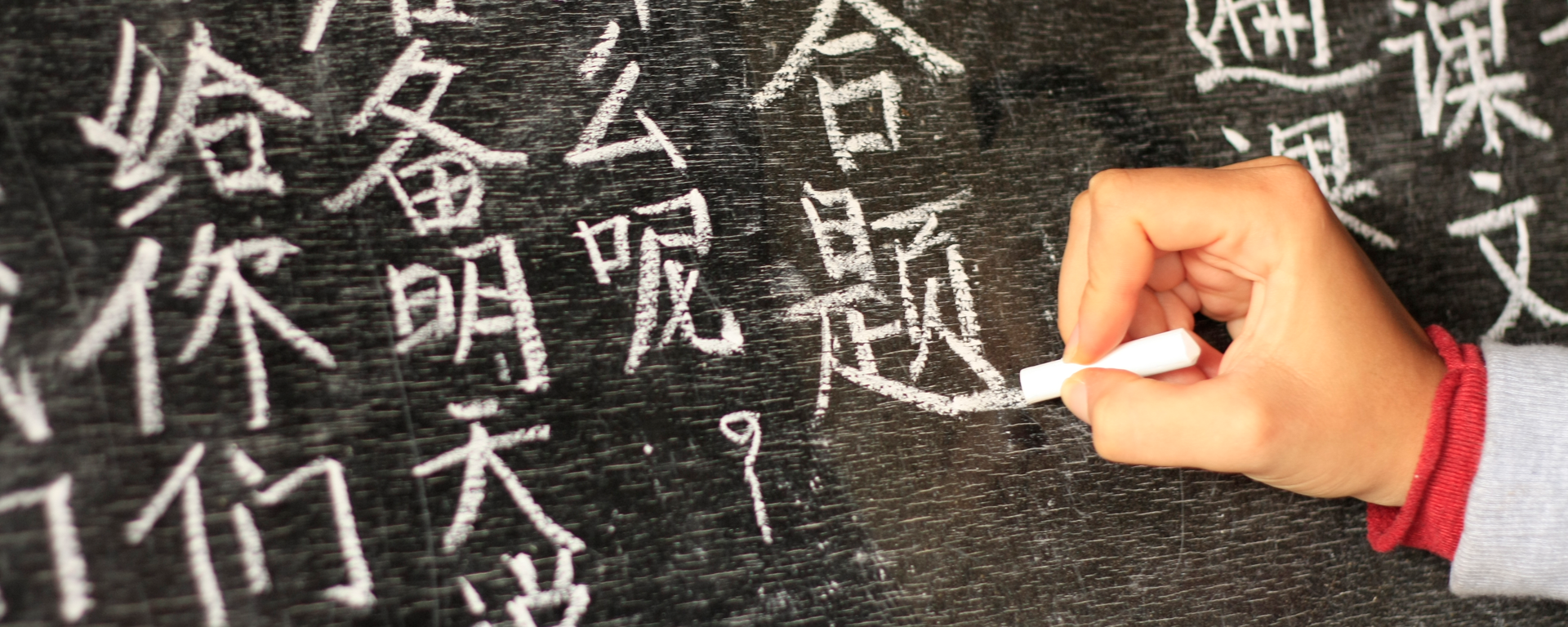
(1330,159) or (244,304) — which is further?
(1330,159)

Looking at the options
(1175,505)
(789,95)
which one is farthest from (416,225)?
(1175,505)

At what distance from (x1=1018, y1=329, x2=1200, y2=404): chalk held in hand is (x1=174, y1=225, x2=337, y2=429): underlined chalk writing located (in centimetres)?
41

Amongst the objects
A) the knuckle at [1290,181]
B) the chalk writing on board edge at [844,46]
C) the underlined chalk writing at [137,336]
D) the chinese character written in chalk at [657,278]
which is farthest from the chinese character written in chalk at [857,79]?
the underlined chalk writing at [137,336]

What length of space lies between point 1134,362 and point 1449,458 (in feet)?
0.67

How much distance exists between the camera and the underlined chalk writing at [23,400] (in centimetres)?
41

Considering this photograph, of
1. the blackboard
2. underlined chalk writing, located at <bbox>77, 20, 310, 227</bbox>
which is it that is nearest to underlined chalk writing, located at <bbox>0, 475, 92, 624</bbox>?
the blackboard

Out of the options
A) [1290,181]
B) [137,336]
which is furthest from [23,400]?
[1290,181]

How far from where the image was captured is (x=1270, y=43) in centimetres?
66

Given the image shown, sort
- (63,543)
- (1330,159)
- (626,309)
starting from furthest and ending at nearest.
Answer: (1330,159) < (626,309) < (63,543)

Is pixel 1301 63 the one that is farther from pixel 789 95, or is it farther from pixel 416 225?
pixel 416 225

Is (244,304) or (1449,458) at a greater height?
(244,304)

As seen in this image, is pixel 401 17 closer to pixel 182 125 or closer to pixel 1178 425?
pixel 182 125

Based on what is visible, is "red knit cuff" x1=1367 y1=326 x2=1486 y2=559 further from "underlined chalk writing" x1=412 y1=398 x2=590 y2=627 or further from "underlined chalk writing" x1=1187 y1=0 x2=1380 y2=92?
"underlined chalk writing" x1=412 y1=398 x2=590 y2=627

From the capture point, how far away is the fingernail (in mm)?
527
